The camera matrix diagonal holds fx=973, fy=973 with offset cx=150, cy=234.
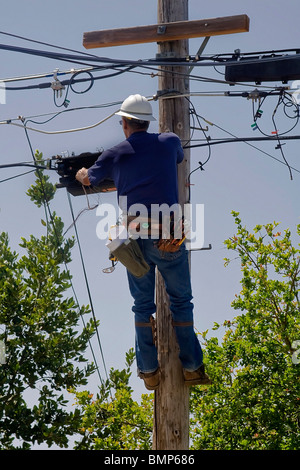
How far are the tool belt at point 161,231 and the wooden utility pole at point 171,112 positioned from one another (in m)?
0.70

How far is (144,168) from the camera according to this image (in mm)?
8797

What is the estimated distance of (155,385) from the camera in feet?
30.1

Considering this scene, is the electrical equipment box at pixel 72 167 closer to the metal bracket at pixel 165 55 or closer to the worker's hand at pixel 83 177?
the worker's hand at pixel 83 177

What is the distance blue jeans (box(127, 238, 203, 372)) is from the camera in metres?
8.82

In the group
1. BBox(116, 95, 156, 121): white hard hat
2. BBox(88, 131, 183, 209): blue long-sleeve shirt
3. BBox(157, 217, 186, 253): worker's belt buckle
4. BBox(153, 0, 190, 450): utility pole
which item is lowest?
BBox(153, 0, 190, 450): utility pole

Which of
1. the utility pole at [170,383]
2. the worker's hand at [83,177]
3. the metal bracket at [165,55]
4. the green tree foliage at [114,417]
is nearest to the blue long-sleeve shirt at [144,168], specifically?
the worker's hand at [83,177]

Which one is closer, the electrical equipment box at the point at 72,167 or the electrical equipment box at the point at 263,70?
the electrical equipment box at the point at 72,167

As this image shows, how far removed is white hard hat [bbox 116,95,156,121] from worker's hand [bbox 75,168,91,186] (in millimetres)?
642

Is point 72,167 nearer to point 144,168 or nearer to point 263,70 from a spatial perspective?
point 144,168

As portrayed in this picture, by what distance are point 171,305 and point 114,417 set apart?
650 cm

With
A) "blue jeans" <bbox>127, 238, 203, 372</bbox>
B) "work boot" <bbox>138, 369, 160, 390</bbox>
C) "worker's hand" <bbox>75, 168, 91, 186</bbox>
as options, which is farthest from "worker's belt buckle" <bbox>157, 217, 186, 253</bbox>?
"work boot" <bbox>138, 369, 160, 390</bbox>

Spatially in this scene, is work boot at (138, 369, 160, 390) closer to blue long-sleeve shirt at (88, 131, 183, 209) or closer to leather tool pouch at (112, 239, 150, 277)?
leather tool pouch at (112, 239, 150, 277)

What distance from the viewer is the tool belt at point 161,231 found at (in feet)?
28.3

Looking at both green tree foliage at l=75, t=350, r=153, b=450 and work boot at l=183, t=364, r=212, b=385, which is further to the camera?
green tree foliage at l=75, t=350, r=153, b=450
